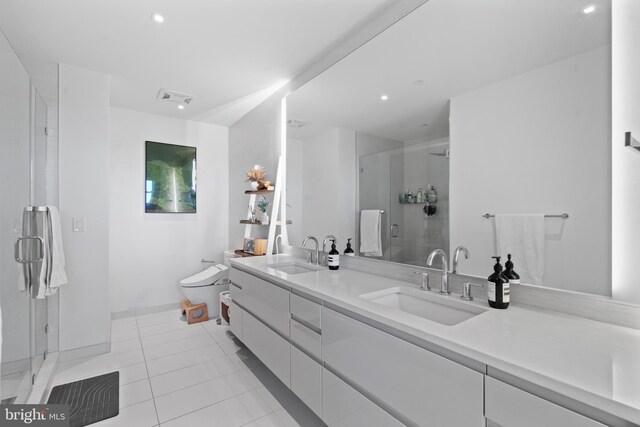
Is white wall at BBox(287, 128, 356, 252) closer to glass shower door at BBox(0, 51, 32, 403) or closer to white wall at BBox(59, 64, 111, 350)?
white wall at BBox(59, 64, 111, 350)

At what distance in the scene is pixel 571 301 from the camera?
1.13 metres

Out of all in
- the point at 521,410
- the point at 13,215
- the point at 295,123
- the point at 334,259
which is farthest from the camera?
the point at 295,123

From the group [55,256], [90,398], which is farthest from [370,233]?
[55,256]

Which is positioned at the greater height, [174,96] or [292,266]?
[174,96]

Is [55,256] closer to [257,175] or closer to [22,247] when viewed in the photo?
[22,247]

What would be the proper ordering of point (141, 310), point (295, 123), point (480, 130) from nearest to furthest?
1. point (480, 130)
2. point (295, 123)
3. point (141, 310)

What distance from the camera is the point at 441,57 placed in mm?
1619

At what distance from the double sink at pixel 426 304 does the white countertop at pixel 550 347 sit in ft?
0.23

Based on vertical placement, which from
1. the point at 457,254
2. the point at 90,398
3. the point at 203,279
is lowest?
the point at 90,398

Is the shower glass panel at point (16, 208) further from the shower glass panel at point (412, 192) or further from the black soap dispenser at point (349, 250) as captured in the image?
the shower glass panel at point (412, 192)

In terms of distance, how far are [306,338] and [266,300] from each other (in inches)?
20.9

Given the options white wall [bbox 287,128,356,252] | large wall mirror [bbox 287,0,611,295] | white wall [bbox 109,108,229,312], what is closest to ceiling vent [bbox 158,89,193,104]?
white wall [bbox 109,108,229,312]

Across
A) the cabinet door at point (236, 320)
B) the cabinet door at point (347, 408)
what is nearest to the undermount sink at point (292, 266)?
the cabinet door at point (236, 320)

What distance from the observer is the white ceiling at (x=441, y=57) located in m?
1.15
